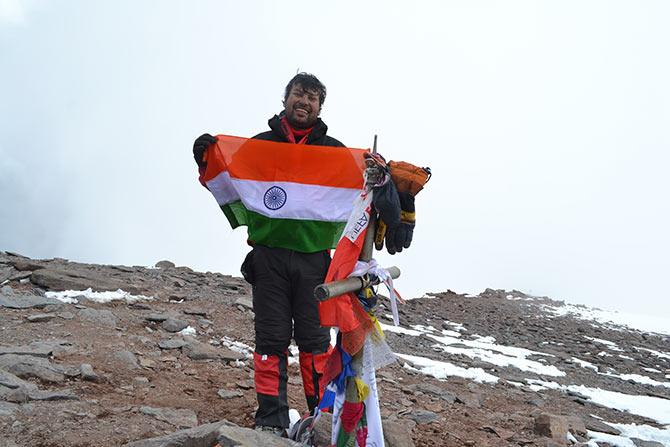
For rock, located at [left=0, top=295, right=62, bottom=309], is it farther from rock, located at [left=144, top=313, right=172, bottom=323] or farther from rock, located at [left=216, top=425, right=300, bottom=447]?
rock, located at [left=216, top=425, right=300, bottom=447]

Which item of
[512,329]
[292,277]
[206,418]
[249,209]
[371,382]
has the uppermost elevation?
[249,209]

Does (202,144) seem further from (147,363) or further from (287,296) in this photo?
(147,363)

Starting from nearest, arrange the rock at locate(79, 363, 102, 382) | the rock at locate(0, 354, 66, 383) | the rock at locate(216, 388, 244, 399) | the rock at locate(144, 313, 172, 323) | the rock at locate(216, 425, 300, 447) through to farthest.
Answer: the rock at locate(216, 425, 300, 447)
the rock at locate(0, 354, 66, 383)
the rock at locate(79, 363, 102, 382)
the rock at locate(216, 388, 244, 399)
the rock at locate(144, 313, 172, 323)

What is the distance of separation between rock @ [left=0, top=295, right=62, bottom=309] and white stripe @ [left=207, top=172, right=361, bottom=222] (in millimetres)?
5198

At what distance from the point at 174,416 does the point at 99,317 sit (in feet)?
12.8

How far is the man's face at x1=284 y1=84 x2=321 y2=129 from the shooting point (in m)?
4.26

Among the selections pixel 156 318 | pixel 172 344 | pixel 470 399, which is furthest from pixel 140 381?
pixel 470 399

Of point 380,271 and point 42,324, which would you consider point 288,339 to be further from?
point 42,324

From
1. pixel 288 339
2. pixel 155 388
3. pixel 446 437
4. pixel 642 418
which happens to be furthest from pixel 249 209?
pixel 642 418

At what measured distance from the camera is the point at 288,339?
13.9 ft

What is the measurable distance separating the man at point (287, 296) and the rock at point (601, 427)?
4.56 metres

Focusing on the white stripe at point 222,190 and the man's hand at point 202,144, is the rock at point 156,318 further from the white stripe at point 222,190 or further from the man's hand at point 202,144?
the man's hand at point 202,144

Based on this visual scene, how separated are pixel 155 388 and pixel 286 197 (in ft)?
8.81

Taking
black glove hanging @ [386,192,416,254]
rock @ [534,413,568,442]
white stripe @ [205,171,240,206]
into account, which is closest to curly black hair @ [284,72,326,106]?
white stripe @ [205,171,240,206]
